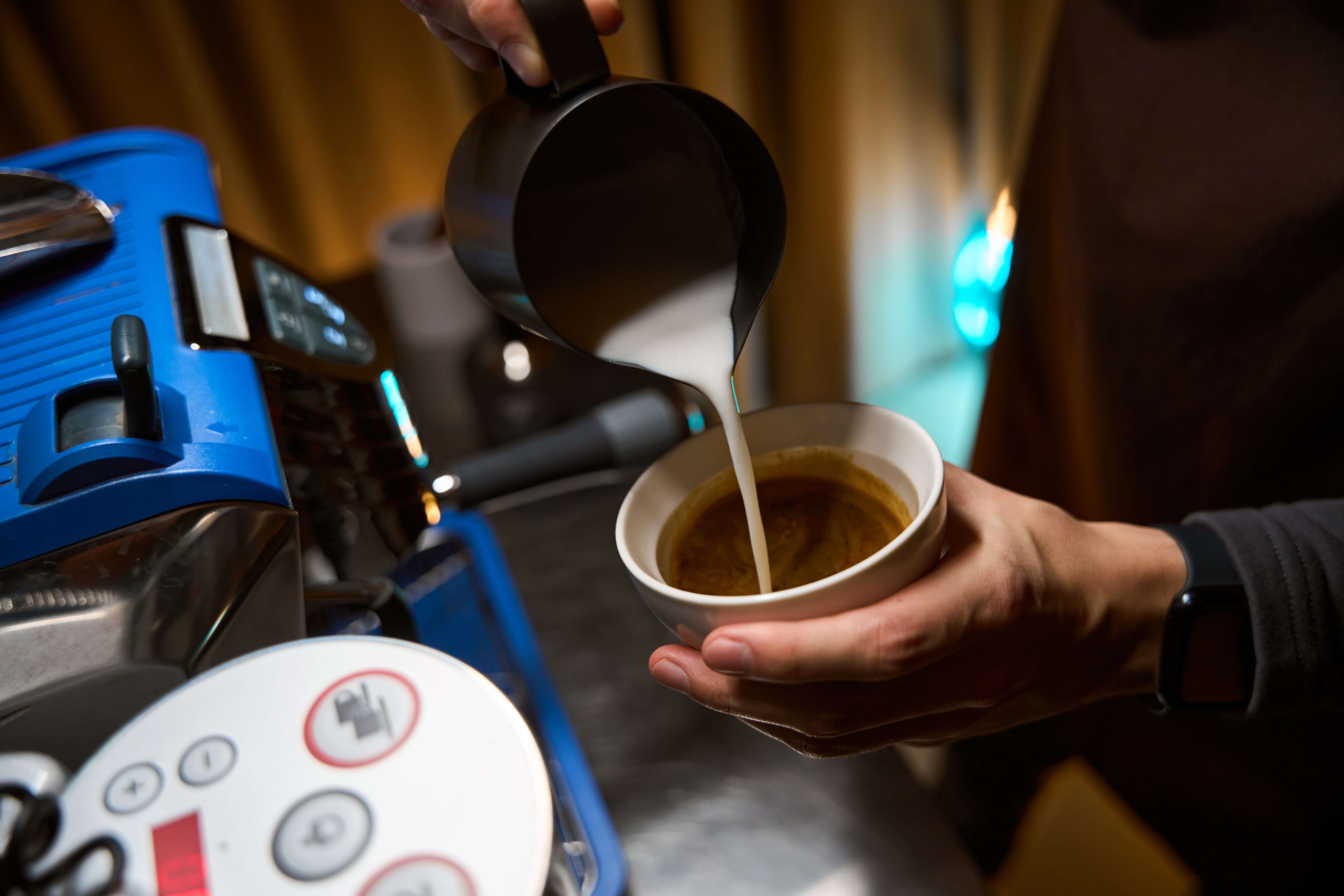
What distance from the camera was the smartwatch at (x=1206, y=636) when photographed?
0.54 metres

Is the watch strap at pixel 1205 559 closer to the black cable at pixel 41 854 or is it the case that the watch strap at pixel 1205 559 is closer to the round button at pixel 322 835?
the round button at pixel 322 835

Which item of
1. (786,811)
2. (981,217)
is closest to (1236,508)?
(786,811)

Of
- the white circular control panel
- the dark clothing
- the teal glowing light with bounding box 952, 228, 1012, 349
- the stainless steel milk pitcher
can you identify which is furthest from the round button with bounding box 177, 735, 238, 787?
the teal glowing light with bounding box 952, 228, 1012, 349

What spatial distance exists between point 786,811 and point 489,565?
31cm

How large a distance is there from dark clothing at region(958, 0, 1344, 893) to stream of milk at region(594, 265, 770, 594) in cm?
33

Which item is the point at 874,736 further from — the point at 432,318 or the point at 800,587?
the point at 432,318

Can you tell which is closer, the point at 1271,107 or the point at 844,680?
the point at 844,680

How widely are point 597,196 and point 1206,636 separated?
0.49m

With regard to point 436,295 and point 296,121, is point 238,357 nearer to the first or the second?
point 436,295

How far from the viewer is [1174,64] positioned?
Answer: 682mm

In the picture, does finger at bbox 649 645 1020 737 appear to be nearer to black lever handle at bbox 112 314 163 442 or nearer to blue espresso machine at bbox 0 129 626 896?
blue espresso machine at bbox 0 129 626 896

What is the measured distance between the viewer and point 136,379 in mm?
385

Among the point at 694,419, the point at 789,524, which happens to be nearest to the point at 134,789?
the point at 789,524

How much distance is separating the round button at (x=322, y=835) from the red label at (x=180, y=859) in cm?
3
